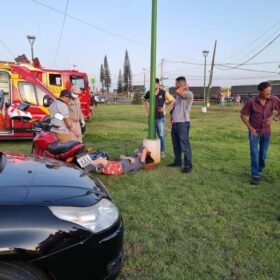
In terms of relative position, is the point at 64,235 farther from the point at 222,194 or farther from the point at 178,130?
the point at 178,130

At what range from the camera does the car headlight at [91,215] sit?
2.38 metres

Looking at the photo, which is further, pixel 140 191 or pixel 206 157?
pixel 206 157

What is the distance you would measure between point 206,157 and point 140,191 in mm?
3262

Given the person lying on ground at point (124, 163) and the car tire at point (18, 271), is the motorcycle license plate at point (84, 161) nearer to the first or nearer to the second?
the person lying on ground at point (124, 163)

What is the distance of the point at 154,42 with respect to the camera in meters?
7.46

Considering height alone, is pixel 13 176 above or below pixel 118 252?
above

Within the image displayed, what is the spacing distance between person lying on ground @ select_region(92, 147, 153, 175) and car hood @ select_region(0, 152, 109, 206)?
10.1ft

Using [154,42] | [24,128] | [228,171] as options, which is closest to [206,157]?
[228,171]

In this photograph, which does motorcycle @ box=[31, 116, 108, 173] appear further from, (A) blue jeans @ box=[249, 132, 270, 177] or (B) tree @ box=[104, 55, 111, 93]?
(B) tree @ box=[104, 55, 111, 93]

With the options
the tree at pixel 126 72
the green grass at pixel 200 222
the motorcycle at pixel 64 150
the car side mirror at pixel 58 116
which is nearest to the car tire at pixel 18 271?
the green grass at pixel 200 222

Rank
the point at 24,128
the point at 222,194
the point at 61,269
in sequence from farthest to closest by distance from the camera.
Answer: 1. the point at 24,128
2. the point at 222,194
3. the point at 61,269

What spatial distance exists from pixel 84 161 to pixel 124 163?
101 centimetres

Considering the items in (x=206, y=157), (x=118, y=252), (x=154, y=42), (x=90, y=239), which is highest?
(x=154, y=42)

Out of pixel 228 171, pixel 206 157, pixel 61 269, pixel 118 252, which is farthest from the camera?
pixel 206 157
